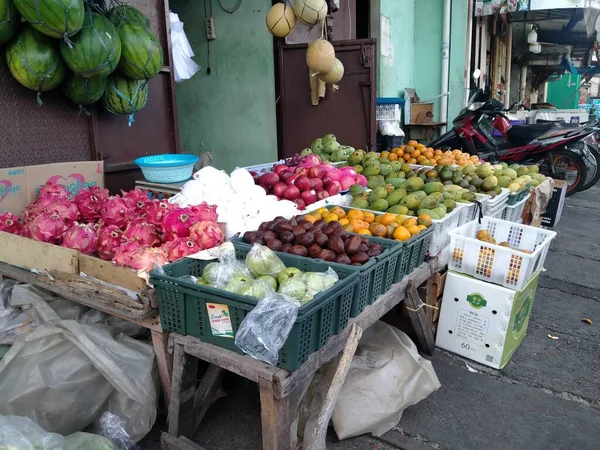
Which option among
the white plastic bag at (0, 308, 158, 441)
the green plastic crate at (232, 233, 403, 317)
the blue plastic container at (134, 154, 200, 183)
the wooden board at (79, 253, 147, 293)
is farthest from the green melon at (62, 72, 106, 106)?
the white plastic bag at (0, 308, 158, 441)

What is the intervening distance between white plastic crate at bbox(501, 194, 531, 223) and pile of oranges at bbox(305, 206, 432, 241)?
5.35 ft

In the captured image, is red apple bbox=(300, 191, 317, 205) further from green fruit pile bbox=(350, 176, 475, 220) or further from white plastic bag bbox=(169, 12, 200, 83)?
white plastic bag bbox=(169, 12, 200, 83)

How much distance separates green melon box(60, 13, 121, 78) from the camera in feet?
8.96

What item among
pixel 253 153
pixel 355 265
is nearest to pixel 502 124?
pixel 253 153

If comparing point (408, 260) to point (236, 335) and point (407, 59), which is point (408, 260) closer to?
point (236, 335)

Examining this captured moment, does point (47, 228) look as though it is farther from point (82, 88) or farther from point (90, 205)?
point (82, 88)

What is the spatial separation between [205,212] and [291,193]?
907 mm

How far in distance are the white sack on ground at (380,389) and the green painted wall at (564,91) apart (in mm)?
21827

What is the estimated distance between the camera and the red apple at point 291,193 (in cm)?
324

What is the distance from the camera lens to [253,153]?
21.6 feet

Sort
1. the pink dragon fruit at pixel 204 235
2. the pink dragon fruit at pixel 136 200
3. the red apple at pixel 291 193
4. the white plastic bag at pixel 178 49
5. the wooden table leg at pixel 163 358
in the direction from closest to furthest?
the wooden table leg at pixel 163 358
the pink dragon fruit at pixel 204 235
the pink dragon fruit at pixel 136 200
the red apple at pixel 291 193
the white plastic bag at pixel 178 49

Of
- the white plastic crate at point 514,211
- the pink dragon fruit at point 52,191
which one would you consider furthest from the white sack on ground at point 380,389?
the white plastic crate at point 514,211

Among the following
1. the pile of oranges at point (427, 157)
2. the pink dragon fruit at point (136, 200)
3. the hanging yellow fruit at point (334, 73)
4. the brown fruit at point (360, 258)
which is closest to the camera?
the brown fruit at point (360, 258)

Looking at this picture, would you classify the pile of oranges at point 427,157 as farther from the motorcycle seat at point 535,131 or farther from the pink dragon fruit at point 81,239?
the pink dragon fruit at point 81,239
